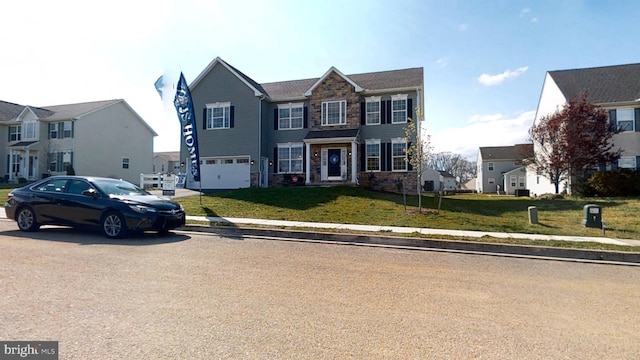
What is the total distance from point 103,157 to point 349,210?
3057cm

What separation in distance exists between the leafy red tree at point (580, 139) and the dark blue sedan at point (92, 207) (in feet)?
78.1

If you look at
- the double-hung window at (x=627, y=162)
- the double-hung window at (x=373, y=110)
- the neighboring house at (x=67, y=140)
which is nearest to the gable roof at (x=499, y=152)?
the double-hung window at (x=627, y=162)

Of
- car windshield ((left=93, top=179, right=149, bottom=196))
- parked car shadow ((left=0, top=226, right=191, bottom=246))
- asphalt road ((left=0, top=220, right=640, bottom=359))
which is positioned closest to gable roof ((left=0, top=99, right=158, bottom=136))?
parked car shadow ((left=0, top=226, right=191, bottom=246))

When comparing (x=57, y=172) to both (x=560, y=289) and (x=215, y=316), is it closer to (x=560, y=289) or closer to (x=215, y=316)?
(x=215, y=316)

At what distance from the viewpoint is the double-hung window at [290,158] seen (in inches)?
922

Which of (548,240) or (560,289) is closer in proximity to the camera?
(560,289)

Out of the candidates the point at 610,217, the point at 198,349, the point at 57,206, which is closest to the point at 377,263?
the point at 198,349

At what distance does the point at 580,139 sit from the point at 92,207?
25887 millimetres

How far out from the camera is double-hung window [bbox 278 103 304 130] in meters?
23.8

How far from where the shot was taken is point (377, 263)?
668cm

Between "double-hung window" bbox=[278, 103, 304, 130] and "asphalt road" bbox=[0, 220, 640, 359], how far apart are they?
17.5 meters

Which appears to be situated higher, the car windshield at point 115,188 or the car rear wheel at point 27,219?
the car windshield at point 115,188

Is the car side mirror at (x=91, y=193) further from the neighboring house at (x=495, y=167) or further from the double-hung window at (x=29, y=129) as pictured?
the neighboring house at (x=495, y=167)

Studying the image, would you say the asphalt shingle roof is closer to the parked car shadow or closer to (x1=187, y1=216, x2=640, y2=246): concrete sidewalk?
(x1=187, y1=216, x2=640, y2=246): concrete sidewalk
